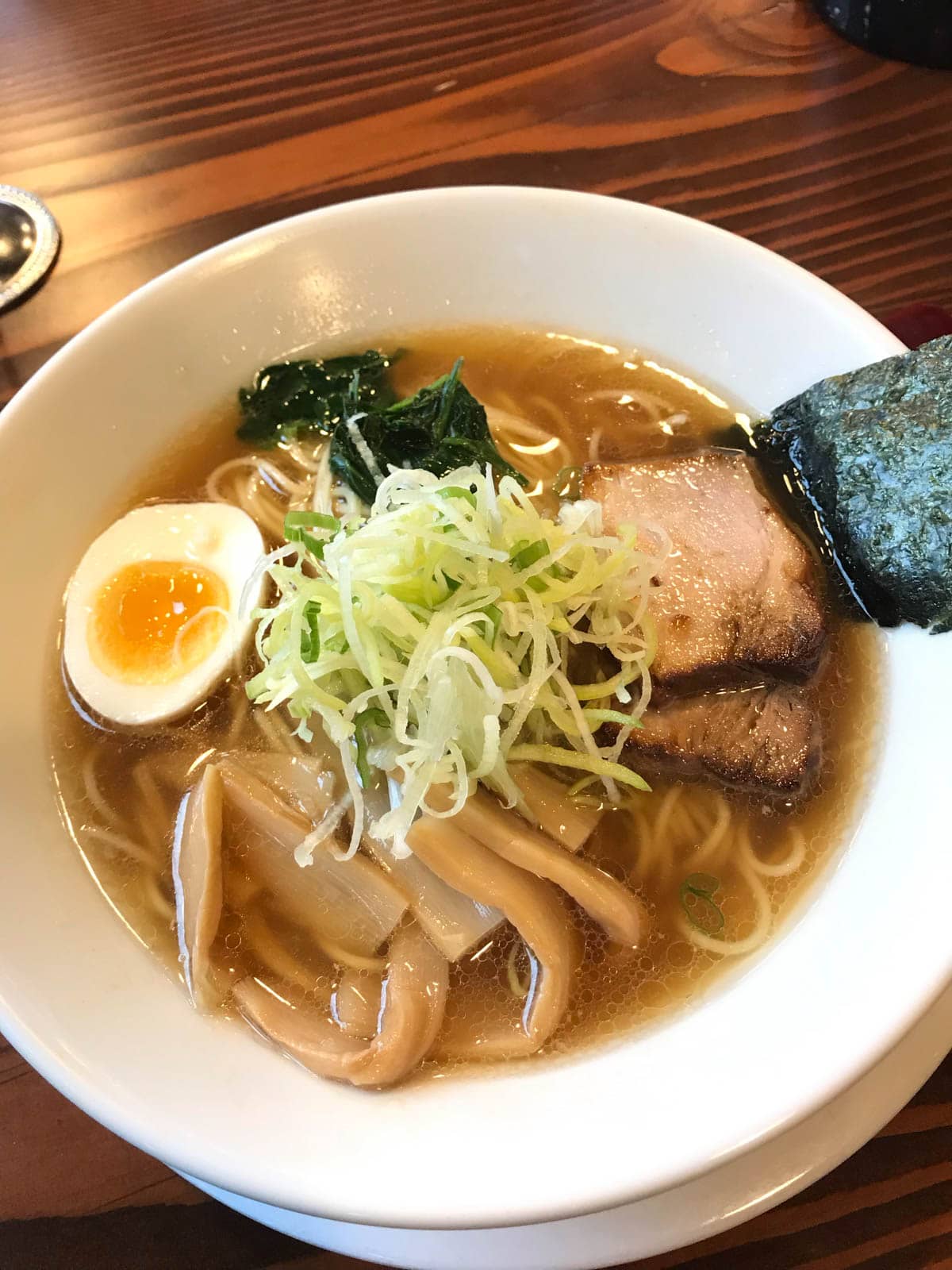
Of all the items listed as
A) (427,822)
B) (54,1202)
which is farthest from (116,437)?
(54,1202)

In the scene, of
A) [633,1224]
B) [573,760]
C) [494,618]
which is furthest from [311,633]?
[633,1224]

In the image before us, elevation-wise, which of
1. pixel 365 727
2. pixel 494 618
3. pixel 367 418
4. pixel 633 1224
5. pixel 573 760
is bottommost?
pixel 633 1224

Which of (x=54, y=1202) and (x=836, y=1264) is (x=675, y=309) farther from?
(x=54, y=1202)

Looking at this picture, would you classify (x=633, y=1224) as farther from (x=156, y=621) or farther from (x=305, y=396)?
(x=305, y=396)

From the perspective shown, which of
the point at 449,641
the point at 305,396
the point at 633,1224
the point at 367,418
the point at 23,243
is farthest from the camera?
the point at 23,243

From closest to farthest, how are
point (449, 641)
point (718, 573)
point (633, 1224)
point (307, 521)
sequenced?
point (633, 1224) < point (449, 641) < point (307, 521) < point (718, 573)
